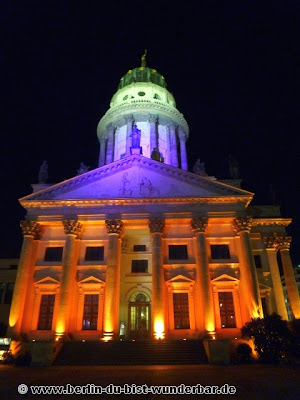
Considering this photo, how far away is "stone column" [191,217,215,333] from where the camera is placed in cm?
2390

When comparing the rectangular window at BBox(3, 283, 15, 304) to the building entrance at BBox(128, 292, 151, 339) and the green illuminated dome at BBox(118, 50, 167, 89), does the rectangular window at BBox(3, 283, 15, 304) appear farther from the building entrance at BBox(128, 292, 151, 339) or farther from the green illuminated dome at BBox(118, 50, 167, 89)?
the green illuminated dome at BBox(118, 50, 167, 89)

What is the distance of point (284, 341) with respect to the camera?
18781mm

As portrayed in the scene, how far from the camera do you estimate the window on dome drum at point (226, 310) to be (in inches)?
998

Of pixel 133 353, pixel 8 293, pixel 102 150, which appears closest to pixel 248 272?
pixel 133 353

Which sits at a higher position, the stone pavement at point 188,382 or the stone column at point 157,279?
the stone column at point 157,279

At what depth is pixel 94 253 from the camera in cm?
2816

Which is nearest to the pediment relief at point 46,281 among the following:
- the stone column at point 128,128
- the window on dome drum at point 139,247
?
the window on dome drum at point 139,247

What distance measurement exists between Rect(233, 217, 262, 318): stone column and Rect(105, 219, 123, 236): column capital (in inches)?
399

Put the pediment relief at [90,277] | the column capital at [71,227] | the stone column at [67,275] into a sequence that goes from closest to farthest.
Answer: the stone column at [67,275] → the pediment relief at [90,277] → the column capital at [71,227]

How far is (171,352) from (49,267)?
13376 millimetres

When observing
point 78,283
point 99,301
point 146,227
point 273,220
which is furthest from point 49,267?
point 273,220

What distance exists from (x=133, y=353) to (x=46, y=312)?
10.2 m

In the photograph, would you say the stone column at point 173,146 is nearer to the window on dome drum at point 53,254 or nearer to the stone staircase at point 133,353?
the window on dome drum at point 53,254

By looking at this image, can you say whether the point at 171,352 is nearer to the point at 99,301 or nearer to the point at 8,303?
the point at 99,301
